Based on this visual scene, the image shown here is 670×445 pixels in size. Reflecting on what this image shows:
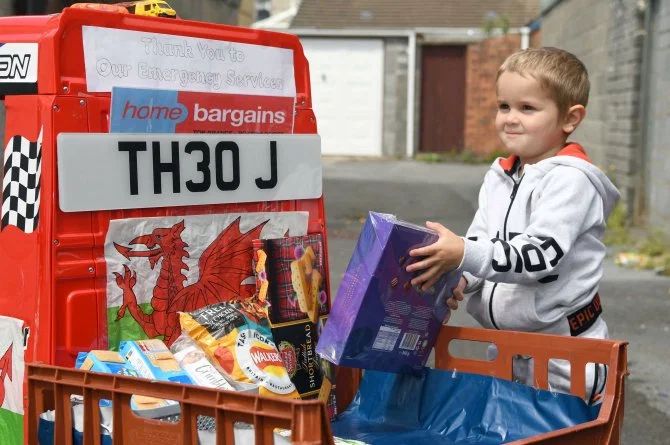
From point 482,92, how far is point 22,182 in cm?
2224

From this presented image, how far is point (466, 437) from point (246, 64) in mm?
1354

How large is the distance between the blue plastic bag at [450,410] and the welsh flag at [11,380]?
966 mm

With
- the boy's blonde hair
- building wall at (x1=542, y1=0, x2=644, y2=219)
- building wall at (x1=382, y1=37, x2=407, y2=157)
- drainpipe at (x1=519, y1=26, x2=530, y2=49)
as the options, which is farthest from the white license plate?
building wall at (x1=382, y1=37, x2=407, y2=157)

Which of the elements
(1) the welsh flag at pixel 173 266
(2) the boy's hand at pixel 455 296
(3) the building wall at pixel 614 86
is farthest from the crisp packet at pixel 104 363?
(3) the building wall at pixel 614 86

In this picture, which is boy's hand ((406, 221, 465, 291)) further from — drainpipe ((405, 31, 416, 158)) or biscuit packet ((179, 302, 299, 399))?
drainpipe ((405, 31, 416, 158))

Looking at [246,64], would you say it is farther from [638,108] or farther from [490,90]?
[490,90]

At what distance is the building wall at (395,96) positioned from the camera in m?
24.8

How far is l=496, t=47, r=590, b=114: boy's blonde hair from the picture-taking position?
279 cm

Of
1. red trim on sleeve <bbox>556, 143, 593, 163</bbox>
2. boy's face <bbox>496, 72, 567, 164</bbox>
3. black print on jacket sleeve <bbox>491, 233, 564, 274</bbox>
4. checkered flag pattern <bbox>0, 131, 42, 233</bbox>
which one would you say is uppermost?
boy's face <bbox>496, 72, 567, 164</bbox>

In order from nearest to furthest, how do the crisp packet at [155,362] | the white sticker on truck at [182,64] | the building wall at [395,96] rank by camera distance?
the crisp packet at [155,362] → the white sticker on truck at [182,64] → the building wall at [395,96]

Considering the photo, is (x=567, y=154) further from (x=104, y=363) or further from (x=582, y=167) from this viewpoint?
(x=104, y=363)

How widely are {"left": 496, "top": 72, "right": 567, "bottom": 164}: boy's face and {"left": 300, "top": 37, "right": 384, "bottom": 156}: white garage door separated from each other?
22.1m

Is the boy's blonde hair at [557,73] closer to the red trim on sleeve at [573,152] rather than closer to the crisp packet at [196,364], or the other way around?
the red trim on sleeve at [573,152]

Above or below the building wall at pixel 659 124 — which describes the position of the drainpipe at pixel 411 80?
above
